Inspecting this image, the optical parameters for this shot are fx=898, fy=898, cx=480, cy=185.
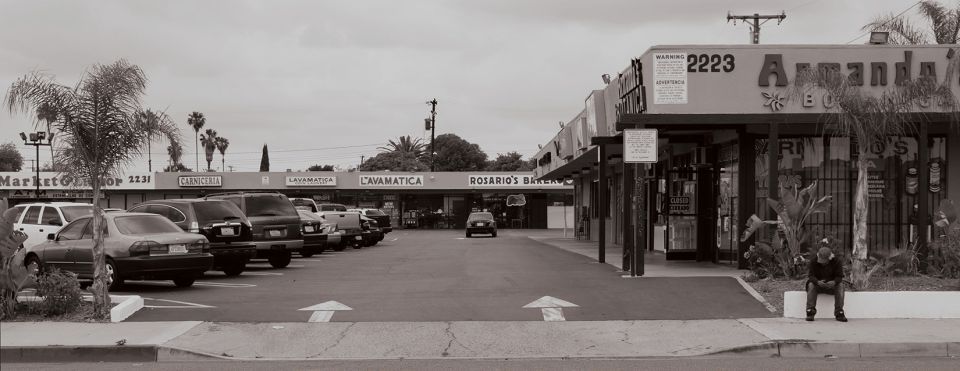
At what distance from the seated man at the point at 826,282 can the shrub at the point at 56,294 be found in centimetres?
971

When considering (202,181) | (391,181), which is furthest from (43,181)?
(391,181)

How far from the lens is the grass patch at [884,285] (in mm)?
12930

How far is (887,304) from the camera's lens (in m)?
12.0

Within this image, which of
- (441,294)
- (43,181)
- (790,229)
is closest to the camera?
(790,229)

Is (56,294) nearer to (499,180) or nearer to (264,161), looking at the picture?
(499,180)

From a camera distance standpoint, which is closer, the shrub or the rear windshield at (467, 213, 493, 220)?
the shrub

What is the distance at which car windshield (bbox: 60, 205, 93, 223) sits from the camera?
20.2m

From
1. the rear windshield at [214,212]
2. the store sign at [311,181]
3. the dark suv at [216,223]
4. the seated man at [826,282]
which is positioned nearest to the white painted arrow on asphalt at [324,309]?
the dark suv at [216,223]

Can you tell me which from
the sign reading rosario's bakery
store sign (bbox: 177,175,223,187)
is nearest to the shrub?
the sign reading rosario's bakery

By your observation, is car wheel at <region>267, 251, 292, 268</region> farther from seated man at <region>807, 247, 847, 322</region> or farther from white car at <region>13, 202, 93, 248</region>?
seated man at <region>807, 247, 847, 322</region>

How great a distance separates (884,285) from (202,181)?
47.7 m

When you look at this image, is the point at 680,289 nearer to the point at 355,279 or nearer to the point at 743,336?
the point at 743,336

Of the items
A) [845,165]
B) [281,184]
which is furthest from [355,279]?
[281,184]

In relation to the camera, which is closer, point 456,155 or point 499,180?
point 499,180
